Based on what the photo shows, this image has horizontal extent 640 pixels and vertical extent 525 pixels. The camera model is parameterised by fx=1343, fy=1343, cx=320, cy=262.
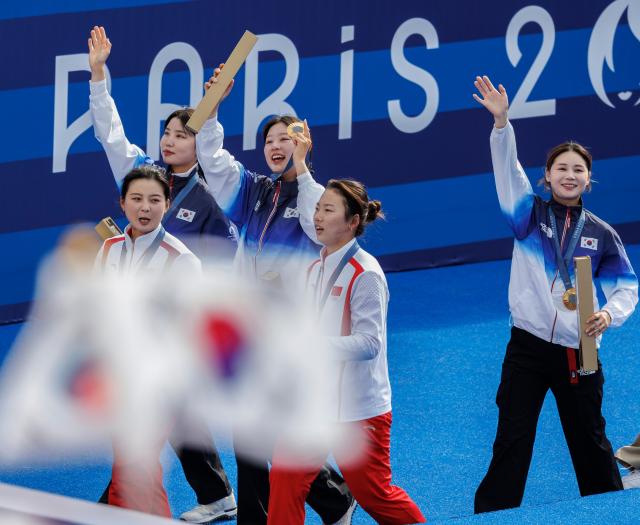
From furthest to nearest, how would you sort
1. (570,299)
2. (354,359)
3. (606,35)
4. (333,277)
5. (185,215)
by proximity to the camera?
1. (606,35)
2. (185,215)
3. (570,299)
4. (333,277)
5. (354,359)

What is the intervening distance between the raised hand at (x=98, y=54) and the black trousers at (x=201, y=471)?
168 centimetres

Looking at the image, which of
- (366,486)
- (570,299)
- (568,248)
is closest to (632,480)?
(570,299)

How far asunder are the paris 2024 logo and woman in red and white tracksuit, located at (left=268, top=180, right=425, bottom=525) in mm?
5416

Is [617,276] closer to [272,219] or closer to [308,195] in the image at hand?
[308,195]

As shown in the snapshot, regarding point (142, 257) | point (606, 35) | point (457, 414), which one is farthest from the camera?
point (606, 35)

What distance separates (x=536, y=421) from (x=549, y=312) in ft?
1.52

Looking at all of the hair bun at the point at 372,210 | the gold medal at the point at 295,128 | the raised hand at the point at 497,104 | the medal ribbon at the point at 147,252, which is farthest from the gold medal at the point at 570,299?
the medal ribbon at the point at 147,252

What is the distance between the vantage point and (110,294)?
5.32 meters

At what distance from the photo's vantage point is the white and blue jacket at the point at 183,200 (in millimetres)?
6207

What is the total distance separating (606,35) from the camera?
10.1 m

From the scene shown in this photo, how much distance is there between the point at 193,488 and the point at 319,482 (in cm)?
68

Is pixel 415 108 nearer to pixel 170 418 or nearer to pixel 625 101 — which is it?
pixel 625 101

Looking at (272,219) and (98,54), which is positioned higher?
(98,54)

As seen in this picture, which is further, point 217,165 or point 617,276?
point 217,165
